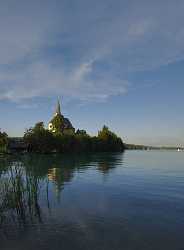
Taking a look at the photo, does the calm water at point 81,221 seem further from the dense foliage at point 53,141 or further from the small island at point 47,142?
the dense foliage at point 53,141

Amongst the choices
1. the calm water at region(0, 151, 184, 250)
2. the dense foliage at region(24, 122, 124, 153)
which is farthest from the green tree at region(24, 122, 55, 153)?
the calm water at region(0, 151, 184, 250)

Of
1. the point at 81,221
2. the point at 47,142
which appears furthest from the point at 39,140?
the point at 81,221

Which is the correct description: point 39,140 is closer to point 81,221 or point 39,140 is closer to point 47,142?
point 47,142

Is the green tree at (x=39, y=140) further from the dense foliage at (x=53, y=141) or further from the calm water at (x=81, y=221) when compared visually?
the calm water at (x=81, y=221)

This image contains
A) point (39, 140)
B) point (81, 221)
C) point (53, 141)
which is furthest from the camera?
point (53, 141)

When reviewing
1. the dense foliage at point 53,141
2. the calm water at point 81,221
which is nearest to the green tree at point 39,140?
the dense foliage at point 53,141

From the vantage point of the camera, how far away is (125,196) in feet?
100

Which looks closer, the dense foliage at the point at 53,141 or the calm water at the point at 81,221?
the calm water at the point at 81,221

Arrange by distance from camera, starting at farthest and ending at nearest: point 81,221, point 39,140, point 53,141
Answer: point 53,141 → point 39,140 → point 81,221

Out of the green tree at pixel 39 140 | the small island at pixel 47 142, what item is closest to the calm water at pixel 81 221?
the small island at pixel 47 142

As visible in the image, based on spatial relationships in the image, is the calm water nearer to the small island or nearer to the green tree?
the small island

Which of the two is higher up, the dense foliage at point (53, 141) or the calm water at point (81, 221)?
the dense foliage at point (53, 141)

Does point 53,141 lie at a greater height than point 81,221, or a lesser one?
greater

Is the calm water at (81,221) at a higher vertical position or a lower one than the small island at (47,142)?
lower
